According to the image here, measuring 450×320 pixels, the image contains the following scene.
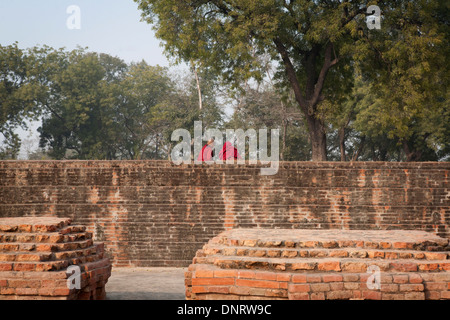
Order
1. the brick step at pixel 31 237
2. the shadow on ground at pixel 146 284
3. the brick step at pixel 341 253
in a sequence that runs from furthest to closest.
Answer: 1. the shadow on ground at pixel 146 284
2. the brick step at pixel 31 237
3. the brick step at pixel 341 253

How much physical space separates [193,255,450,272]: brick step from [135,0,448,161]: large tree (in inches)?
329

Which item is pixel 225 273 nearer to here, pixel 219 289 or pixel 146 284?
pixel 219 289

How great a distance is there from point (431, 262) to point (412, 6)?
9539mm

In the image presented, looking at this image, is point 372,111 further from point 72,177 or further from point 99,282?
point 99,282

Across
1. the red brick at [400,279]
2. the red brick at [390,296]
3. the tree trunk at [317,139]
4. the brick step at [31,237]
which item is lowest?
the red brick at [390,296]

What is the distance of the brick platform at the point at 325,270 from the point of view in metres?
4.28

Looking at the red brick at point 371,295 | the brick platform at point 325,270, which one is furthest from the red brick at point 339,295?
the red brick at point 371,295

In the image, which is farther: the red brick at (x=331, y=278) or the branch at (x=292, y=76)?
the branch at (x=292, y=76)

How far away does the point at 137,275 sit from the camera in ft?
29.1

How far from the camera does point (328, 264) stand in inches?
175

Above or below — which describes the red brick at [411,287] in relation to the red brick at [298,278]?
below

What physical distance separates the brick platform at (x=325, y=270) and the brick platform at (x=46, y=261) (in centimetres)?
129

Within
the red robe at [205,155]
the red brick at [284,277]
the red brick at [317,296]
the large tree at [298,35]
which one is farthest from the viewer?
the large tree at [298,35]

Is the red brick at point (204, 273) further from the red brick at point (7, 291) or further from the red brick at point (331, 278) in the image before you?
the red brick at point (7, 291)
